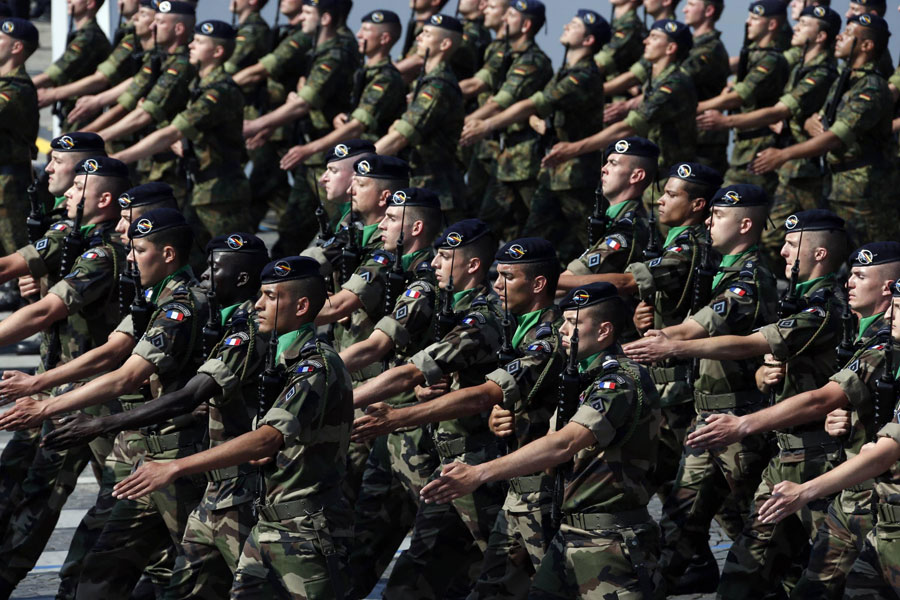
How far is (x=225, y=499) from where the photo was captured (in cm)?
802

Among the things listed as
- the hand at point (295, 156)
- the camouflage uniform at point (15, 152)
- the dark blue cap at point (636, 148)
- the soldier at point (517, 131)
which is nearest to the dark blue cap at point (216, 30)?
the hand at point (295, 156)

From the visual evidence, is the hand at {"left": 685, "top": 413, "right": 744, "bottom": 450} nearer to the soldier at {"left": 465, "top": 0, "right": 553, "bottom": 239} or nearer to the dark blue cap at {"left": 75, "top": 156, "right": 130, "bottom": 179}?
the dark blue cap at {"left": 75, "top": 156, "right": 130, "bottom": 179}

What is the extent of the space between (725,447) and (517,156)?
5043 mm

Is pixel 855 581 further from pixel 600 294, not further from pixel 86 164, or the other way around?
pixel 86 164

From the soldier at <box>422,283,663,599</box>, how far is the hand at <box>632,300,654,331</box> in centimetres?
185

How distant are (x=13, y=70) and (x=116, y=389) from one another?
5.54 m

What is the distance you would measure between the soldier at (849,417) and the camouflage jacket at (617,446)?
0.26 m

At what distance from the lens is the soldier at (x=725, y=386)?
891 cm

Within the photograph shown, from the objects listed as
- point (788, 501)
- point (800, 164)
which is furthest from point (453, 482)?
point (800, 164)

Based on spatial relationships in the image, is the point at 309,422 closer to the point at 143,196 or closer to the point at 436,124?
the point at 143,196

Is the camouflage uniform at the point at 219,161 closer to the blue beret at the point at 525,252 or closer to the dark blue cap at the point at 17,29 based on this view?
the dark blue cap at the point at 17,29

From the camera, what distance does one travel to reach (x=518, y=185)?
45.1 feet

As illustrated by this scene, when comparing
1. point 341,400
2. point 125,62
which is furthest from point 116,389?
point 125,62

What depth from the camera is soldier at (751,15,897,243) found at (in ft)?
39.9
